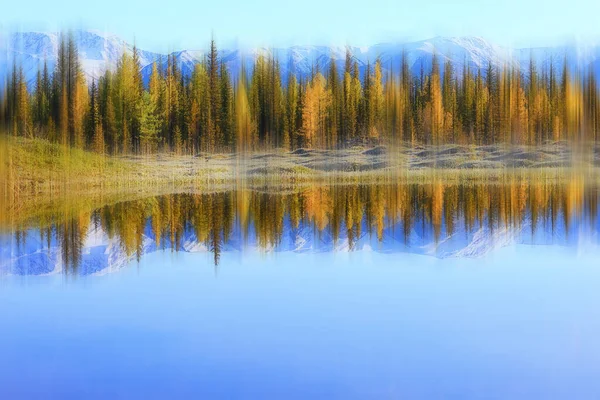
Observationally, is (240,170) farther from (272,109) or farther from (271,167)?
(272,109)

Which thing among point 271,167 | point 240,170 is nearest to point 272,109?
point 271,167

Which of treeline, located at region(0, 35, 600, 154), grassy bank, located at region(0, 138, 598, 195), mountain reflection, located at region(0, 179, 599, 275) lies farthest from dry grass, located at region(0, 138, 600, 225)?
mountain reflection, located at region(0, 179, 599, 275)

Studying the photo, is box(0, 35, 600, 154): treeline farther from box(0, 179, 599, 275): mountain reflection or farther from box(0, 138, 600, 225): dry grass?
box(0, 179, 599, 275): mountain reflection

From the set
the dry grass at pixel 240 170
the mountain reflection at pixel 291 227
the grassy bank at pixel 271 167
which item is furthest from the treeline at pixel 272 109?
the mountain reflection at pixel 291 227

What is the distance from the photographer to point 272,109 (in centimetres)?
7644

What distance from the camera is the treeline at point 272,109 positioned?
65.2 metres

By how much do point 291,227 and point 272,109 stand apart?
179ft

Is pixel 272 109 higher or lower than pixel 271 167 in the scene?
higher

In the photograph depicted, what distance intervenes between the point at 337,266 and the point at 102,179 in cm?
3548

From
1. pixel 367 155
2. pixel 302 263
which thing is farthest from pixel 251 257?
pixel 367 155

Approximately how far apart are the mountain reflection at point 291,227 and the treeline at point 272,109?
3435cm

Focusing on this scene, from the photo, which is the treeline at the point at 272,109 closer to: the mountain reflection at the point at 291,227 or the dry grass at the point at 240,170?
the dry grass at the point at 240,170

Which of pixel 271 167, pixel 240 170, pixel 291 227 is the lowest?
pixel 291 227

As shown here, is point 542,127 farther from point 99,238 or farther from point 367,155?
point 99,238
